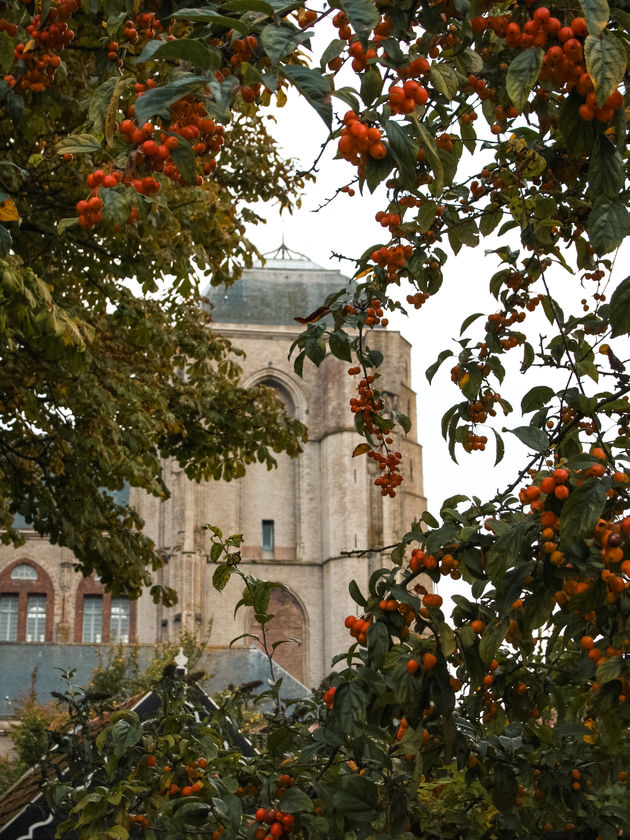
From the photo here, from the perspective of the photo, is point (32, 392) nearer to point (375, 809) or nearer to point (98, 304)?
point (98, 304)

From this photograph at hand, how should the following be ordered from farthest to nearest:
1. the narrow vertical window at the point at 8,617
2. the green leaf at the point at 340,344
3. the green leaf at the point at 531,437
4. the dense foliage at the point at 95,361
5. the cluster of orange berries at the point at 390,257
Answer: the narrow vertical window at the point at 8,617, the dense foliage at the point at 95,361, the green leaf at the point at 340,344, the cluster of orange berries at the point at 390,257, the green leaf at the point at 531,437

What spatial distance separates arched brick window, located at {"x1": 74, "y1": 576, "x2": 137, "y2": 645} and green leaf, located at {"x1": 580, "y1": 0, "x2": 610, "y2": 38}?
129 ft

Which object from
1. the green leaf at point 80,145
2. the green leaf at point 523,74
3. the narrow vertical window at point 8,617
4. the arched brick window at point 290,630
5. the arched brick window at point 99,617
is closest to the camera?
the green leaf at point 523,74

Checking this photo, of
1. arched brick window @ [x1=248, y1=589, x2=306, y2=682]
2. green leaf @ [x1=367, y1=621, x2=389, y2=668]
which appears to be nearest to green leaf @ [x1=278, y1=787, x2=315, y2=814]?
green leaf @ [x1=367, y1=621, x2=389, y2=668]

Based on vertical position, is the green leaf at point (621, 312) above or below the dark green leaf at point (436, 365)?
below

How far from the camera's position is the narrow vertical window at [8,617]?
3931 cm

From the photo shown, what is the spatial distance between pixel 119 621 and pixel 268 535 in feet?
23.2

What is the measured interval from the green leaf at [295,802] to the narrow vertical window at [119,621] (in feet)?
125

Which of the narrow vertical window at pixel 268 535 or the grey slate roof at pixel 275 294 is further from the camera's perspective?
the grey slate roof at pixel 275 294

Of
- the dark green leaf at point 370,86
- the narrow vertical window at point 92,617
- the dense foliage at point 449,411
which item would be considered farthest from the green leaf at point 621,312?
the narrow vertical window at point 92,617

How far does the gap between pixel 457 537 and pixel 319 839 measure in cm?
79

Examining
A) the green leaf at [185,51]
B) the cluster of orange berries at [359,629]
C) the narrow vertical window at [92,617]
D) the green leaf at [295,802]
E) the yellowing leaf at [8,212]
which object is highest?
the narrow vertical window at [92,617]

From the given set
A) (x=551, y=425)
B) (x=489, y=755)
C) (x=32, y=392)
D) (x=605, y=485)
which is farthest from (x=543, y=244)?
(x=32, y=392)

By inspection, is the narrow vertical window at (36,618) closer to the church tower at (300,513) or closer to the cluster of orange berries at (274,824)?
the church tower at (300,513)
